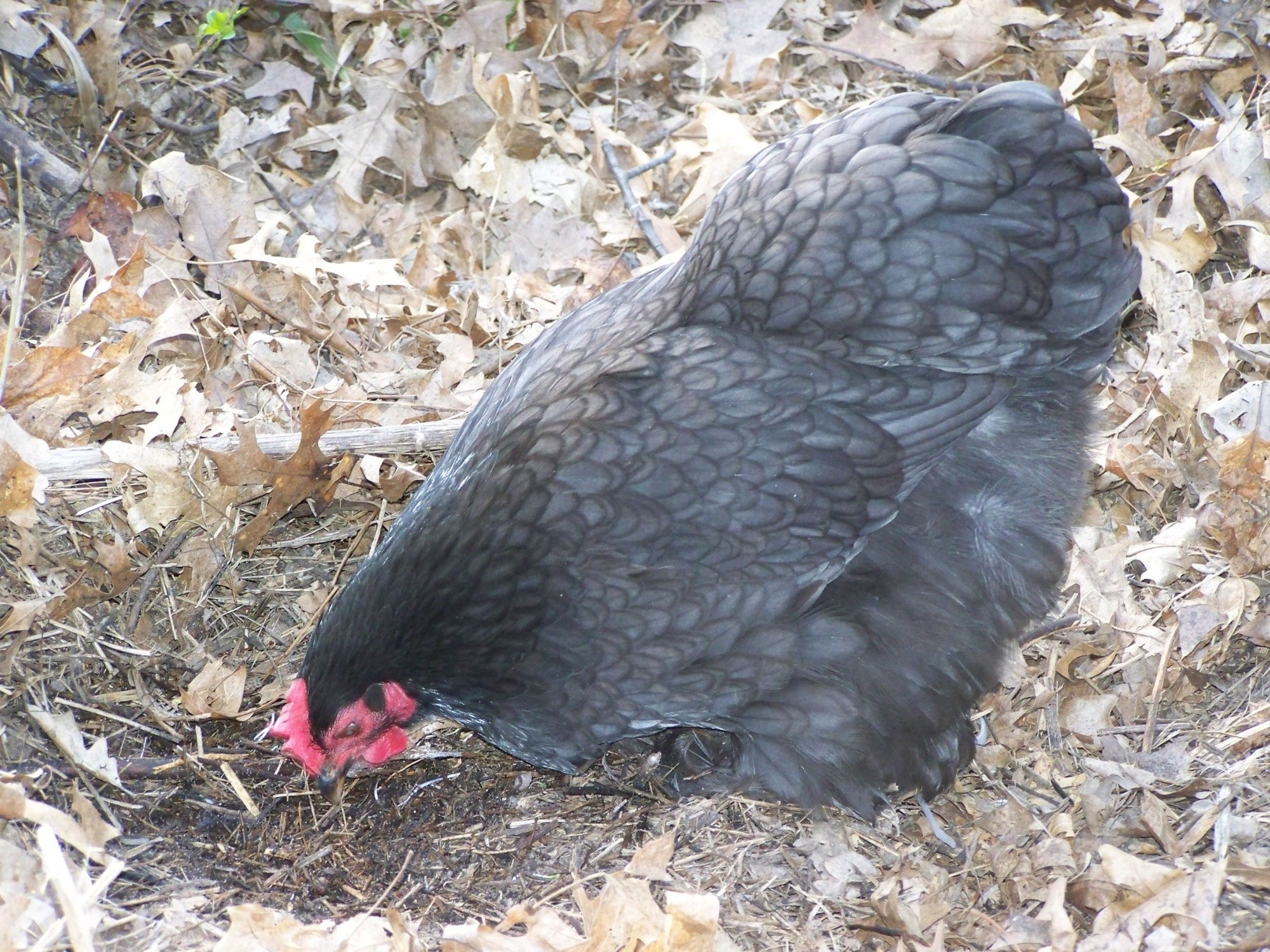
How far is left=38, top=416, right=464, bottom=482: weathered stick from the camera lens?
3.55 m

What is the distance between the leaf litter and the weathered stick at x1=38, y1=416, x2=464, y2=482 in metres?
0.02

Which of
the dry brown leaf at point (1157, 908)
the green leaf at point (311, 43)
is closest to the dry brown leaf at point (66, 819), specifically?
the dry brown leaf at point (1157, 908)

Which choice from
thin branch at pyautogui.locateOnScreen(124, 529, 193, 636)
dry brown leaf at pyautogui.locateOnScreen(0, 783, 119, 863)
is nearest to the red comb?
dry brown leaf at pyautogui.locateOnScreen(0, 783, 119, 863)

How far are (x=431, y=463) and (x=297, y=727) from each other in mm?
1253

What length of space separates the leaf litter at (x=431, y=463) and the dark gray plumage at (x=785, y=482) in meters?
0.46

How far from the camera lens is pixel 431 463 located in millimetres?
4102

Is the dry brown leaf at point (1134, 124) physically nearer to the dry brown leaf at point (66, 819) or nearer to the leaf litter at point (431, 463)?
the leaf litter at point (431, 463)

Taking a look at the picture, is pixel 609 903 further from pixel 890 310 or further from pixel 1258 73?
pixel 1258 73

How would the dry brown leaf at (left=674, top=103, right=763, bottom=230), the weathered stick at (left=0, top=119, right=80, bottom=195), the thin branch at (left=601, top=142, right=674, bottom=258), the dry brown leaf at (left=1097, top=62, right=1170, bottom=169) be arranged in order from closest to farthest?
the weathered stick at (left=0, top=119, right=80, bottom=195), the dry brown leaf at (left=1097, top=62, right=1170, bottom=169), the thin branch at (left=601, top=142, right=674, bottom=258), the dry brown leaf at (left=674, top=103, right=763, bottom=230)

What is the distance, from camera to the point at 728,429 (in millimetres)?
3045

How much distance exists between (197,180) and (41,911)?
305 cm

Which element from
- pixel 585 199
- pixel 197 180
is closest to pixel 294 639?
pixel 197 180

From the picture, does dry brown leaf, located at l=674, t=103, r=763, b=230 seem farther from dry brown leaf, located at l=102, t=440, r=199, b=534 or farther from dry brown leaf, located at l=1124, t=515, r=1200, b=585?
dry brown leaf, located at l=102, t=440, r=199, b=534

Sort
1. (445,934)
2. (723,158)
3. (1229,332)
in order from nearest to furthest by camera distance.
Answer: (445,934) < (1229,332) < (723,158)
